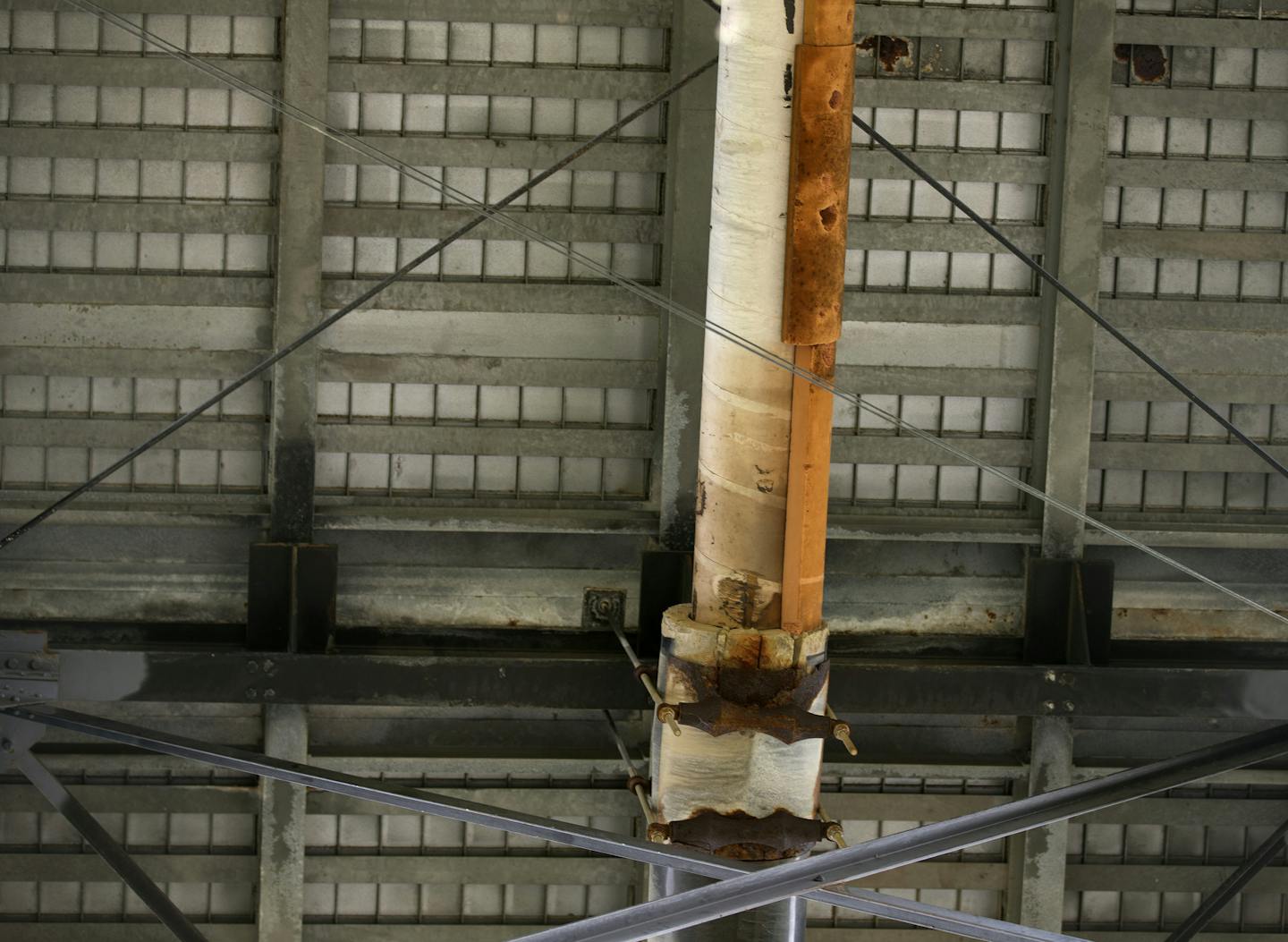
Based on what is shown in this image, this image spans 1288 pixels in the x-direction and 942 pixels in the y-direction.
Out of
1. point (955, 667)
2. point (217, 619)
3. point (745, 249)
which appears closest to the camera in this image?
point (745, 249)

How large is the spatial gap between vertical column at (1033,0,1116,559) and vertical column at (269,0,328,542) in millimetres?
5618

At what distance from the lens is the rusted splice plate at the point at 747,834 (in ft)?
24.3

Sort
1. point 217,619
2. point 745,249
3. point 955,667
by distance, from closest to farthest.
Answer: point 745,249 → point 955,667 → point 217,619

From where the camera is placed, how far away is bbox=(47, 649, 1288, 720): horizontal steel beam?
32.1ft

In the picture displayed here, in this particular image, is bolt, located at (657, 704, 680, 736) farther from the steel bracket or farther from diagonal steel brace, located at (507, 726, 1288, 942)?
the steel bracket

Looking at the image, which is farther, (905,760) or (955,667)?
(905,760)

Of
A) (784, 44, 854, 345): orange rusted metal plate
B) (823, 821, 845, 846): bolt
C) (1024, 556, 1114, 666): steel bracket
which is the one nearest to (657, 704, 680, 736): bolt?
(823, 821, 845, 846): bolt

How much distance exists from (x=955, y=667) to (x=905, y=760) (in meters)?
1.34

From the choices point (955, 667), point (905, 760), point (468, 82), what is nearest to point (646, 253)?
point (468, 82)

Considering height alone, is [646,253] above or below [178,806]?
above

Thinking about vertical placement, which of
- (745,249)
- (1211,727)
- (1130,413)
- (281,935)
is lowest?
(281,935)

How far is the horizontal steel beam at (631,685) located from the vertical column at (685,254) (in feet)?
4.78

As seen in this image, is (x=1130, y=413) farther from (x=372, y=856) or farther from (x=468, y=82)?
(x=372, y=856)

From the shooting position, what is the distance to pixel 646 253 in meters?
10.5
